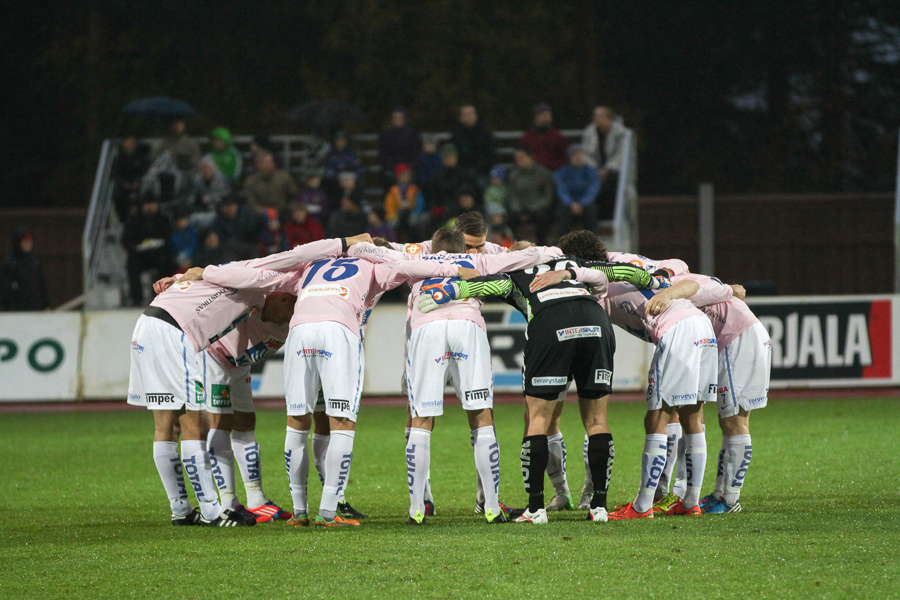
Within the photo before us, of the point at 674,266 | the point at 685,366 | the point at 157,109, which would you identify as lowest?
the point at 685,366

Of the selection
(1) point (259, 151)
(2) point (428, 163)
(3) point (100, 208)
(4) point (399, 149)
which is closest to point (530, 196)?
(2) point (428, 163)

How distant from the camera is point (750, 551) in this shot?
21.3 ft

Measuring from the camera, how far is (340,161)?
19609 millimetres

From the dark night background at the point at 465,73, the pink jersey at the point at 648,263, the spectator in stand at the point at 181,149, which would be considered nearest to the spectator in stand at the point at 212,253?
the spectator in stand at the point at 181,149

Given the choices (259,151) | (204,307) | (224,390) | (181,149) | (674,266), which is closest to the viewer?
(204,307)

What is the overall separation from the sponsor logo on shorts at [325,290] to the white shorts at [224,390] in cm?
100

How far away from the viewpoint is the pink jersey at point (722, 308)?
855cm

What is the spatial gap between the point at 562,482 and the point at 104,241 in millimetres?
14512

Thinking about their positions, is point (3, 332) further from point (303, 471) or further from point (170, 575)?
point (170, 575)

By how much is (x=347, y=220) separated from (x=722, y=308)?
10144 millimetres

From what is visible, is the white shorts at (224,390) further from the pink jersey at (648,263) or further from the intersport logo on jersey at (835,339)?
the intersport logo on jersey at (835,339)

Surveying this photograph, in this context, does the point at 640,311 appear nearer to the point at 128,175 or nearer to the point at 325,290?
the point at 325,290

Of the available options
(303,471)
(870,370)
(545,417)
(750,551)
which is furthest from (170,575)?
(870,370)

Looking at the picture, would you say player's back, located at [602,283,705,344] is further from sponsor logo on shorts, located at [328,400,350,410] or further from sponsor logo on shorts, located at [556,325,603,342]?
sponsor logo on shorts, located at [328,400,350,410]
